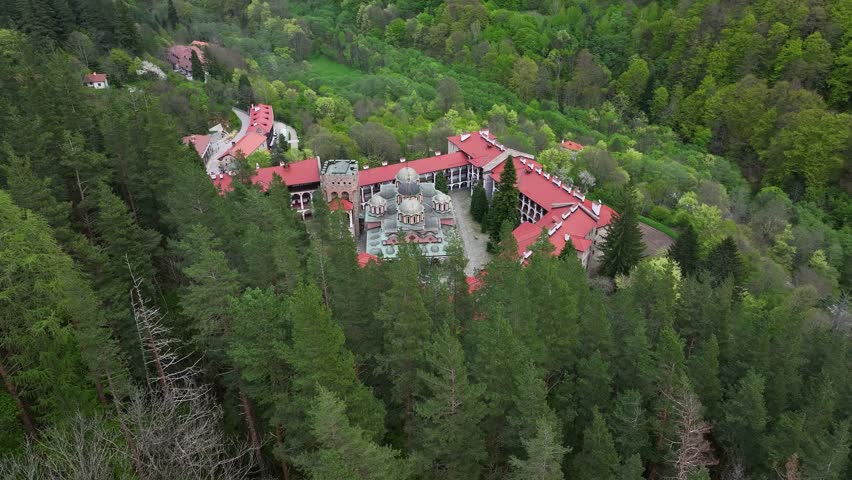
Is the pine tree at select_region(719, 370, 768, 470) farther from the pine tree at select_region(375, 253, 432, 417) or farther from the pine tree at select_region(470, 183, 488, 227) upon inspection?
the pine tree at select_region(470, 183, 488, 227)

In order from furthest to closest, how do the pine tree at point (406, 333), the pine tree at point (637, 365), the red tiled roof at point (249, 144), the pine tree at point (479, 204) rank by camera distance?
the red tiled roof at point (249, 144)
the pine tree at point (479, 204)
the pine tree at point (637, 365)
the pine tree at point (406, 333)

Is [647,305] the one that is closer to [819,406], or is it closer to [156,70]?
[819,406]

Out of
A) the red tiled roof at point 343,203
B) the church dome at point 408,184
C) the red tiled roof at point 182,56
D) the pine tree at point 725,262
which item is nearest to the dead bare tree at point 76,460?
the red tiled roof at point 343,203

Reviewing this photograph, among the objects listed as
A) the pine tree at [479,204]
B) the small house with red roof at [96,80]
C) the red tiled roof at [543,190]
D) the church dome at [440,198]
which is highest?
the small house with red roof at [96,80]

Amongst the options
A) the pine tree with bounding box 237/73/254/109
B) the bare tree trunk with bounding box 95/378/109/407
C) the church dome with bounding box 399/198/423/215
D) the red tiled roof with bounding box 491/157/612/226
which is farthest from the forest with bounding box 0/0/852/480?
the church dome with bounding box 399/198/423/215

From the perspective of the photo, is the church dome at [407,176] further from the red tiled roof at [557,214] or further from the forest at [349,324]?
the red tiled roof at [557,214]

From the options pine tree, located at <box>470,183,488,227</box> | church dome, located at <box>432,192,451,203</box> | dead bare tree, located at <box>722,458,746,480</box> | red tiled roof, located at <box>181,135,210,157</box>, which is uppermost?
dead bare tree, located at <box>722,458,746,480</box>

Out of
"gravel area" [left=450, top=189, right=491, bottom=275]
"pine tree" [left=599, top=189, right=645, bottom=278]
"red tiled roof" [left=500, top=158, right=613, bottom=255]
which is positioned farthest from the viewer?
"gravel area" [left=450, top=189, right=491, bottom=275]
